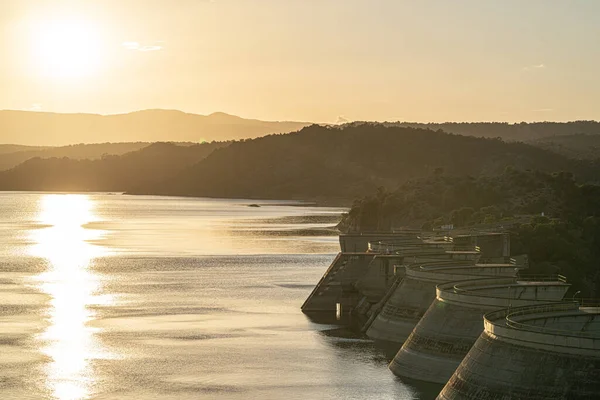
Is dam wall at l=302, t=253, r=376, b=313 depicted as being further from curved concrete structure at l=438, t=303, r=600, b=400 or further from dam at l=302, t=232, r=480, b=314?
curved concrete structure at l=438, t=303, r=600, b=400

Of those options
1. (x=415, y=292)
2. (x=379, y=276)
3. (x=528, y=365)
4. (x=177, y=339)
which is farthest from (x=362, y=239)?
(x=528, y=365)

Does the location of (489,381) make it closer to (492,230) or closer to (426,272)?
(426,272)

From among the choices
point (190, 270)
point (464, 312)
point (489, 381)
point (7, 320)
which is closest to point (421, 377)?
point (464, 312)

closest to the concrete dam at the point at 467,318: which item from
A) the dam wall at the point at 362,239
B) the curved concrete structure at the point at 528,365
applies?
the curved concrete structure at the point at 528,365

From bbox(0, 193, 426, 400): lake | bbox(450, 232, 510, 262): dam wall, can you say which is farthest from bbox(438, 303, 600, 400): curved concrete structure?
bbox(450, 232, 510, 262): dam wall

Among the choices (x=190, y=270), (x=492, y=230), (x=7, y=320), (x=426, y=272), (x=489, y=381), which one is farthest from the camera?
(x=190, y=270)
